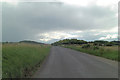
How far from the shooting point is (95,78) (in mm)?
6242

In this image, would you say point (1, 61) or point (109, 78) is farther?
point (1, 61)

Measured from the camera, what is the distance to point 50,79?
6.21 metres

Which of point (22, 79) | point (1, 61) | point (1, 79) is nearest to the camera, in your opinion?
point (1, 79)

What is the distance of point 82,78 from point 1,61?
188 inches

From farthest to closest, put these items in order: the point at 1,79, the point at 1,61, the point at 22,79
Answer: the point at 1,61, the point at 22,79, the point at 1,79

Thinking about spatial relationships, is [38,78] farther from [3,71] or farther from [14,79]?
[3,71]

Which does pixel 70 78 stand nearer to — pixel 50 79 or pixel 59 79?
pixel 59 79

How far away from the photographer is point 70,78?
631 centimetres

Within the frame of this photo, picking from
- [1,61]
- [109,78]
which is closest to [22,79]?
[1,61]

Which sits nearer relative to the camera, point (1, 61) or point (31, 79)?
point (31, 79)

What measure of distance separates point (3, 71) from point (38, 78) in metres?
1.84

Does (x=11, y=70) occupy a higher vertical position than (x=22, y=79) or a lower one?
higher

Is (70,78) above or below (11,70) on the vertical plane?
below

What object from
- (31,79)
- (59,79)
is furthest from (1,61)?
(59,79)
